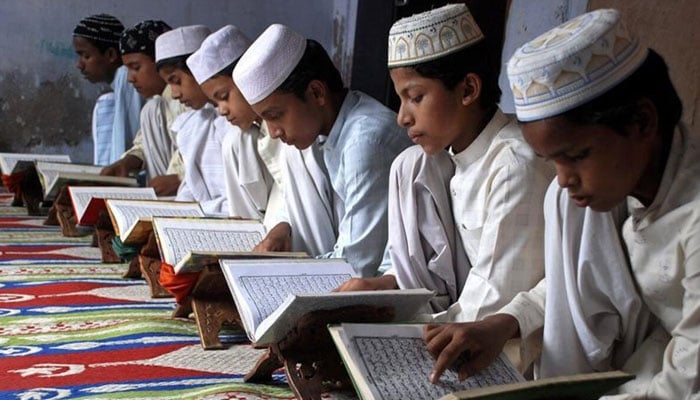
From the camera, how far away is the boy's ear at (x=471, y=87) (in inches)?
92.2

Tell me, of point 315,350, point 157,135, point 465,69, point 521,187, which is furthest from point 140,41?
point 521,187

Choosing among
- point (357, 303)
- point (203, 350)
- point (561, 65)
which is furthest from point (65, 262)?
point (561, 65)

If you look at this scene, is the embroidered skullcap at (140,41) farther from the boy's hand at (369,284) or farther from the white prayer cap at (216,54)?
the boy's hand at (369,284)

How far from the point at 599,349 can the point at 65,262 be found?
3014 millimetres

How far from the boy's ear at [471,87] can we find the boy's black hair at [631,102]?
2.28ft

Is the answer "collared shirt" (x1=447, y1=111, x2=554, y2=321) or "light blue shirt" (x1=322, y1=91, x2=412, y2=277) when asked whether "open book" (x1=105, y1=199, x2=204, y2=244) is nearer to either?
"light blue shirt" (x1=322, y1=91, x2=412, y2=277)

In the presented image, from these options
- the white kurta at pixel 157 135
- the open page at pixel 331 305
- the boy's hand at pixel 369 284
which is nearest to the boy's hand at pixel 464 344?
the open page at pixel 331 305

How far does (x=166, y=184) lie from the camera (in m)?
4.93

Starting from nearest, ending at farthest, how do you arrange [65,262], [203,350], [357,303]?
[357,303] → [203,350] → [65,262]

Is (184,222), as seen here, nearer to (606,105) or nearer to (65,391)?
(65,391)

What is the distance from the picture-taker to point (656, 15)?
3098 mm

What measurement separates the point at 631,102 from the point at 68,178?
360 cm


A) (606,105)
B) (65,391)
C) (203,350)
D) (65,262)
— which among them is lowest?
(65,262)

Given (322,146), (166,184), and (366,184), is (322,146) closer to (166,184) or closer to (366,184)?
(366,184)
